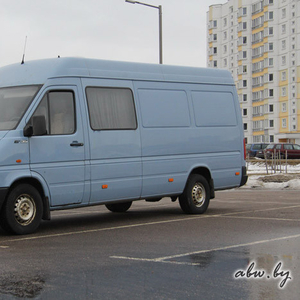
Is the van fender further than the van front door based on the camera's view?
Yes

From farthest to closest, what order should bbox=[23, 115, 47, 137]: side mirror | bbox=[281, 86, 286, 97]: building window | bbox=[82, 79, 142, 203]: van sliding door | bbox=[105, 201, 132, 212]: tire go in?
bbox=[281, 86, 286, 97]: building window → bbox=[105, 201, 132, 212]: tire → bbox=[82, 79, 142, 203]: van sliding door → bbox=[23, 115, 47, 137]: side mirror

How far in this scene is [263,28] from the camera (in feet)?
386

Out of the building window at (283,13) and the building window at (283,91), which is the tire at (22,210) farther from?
the building window at (283,13)

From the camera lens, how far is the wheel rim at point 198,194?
14000mm

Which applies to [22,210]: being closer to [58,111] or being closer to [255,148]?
[58,111]

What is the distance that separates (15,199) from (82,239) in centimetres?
130

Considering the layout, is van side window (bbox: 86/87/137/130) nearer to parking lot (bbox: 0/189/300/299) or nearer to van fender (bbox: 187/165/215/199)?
parking lot (bbox: 0/189/300/299)

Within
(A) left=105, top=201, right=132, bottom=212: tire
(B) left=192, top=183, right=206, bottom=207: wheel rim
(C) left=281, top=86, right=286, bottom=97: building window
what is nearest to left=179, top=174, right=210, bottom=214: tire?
(B) left=192, top=183, right=206, bottom=207: wheel rim

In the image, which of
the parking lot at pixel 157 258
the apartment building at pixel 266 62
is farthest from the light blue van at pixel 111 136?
the apartment building at pixel 266 62

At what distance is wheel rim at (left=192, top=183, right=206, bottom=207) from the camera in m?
14.0

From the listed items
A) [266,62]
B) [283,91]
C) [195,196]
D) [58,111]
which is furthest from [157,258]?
[266,62]

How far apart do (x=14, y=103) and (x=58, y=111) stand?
72cm

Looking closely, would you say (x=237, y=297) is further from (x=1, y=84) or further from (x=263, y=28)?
(x=263, y=28)

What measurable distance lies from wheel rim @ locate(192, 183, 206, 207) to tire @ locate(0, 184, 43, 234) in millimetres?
3837
